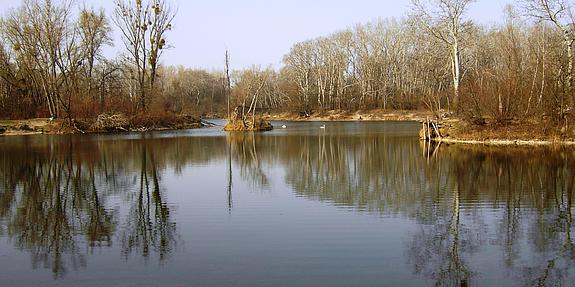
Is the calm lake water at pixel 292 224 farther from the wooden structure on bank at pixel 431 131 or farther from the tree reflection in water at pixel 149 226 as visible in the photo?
the wooden structure on bank at pixel 431 131

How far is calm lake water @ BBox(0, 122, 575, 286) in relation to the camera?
6.14 meters

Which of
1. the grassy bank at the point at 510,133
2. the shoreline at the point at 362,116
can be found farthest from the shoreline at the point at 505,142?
the shoreline at the point at 362,116

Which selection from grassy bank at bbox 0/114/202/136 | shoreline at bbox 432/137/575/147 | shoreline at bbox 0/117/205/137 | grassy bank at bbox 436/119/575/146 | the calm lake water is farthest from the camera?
grassy bank at bbox 0/114/202/136

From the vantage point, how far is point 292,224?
870 centimetres

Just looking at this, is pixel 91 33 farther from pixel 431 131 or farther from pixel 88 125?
pixel 431 131

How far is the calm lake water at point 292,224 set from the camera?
20.1 feet

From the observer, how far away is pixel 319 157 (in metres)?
19.7

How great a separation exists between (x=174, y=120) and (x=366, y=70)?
32086 millimetres

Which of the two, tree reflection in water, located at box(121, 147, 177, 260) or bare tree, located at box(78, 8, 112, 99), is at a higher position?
bare tree, located at box(78, 8, 112, 99)

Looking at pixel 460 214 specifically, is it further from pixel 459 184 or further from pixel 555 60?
pixel 555 60

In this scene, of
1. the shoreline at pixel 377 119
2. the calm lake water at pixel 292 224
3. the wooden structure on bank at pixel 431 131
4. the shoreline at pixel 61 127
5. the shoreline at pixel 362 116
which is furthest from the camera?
the shoreline at pixel 362 116

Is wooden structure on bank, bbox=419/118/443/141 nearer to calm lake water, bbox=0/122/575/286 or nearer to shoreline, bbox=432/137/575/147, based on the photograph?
shoreline, bbox=432/137/575/147

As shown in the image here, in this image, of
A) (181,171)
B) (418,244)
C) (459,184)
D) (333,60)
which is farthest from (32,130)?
(333,60)

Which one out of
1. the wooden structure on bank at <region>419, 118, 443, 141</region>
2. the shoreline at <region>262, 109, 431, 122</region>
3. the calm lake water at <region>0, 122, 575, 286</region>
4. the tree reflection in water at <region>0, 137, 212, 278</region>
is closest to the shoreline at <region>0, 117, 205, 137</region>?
the tree reflection in water at <region>0, 137, 212, 278</region>
